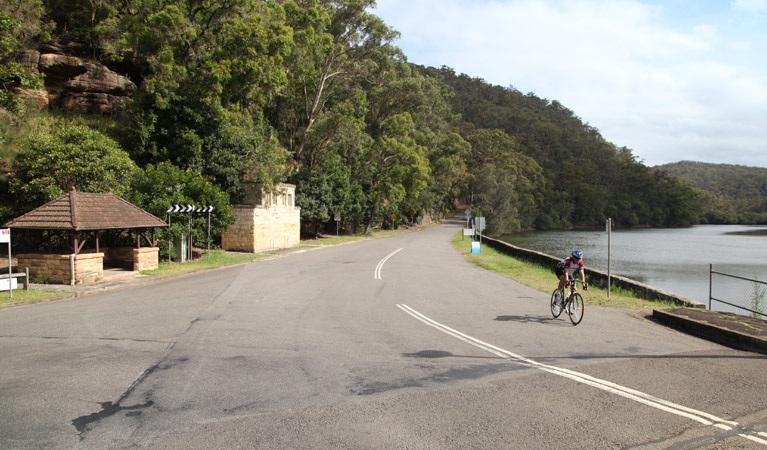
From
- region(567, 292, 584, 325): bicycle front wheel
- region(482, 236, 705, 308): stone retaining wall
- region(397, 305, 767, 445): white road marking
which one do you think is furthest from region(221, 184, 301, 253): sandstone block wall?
region(397, 305, 767, 445): white road marking

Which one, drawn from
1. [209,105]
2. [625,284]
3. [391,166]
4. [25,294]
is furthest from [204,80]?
[391,166]

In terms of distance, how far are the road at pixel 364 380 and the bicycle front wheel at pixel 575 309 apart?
0.29m

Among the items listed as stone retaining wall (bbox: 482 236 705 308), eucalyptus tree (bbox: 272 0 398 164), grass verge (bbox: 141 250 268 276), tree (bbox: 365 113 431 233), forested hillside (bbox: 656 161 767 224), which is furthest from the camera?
forested hillside (bbox: 656 161 767 224)

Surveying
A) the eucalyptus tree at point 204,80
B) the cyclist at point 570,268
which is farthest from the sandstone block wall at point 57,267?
the cyclist at point 570,268

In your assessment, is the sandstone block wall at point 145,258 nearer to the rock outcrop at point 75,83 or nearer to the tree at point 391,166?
the rock outcrop at point 75,83

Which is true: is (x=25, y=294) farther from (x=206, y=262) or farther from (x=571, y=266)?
(x=571, y=266)

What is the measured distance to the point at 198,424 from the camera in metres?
4.71

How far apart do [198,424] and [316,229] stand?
136ft

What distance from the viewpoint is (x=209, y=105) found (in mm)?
29172

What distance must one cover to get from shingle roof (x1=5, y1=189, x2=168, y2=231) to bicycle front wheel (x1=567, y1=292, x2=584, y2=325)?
14807 millimetres

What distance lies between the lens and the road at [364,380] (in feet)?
14.8

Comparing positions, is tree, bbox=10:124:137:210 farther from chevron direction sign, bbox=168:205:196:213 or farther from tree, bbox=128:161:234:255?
chevron direction sign, bbox=168:205:196:213

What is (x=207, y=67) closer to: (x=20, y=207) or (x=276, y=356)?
(x=20, y=207)

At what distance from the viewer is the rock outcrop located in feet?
104
